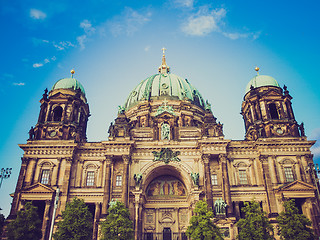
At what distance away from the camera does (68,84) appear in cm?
4378

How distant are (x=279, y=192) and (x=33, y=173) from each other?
30.4 m

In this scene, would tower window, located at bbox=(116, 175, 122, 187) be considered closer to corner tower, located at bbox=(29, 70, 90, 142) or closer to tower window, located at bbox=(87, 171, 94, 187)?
tower window, located at bbox=(87, 171, 94, 187)

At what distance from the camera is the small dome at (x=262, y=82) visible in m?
43.5

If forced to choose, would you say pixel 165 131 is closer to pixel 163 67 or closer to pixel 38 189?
pixel 38 189

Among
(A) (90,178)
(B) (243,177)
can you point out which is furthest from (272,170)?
(A) (90,178)

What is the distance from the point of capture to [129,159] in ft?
120

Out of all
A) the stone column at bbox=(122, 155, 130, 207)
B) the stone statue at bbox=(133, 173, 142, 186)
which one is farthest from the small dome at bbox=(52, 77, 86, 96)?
the stone statue at bbox=(133, 173, 142, 186)

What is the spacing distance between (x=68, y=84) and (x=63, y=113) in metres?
5.45

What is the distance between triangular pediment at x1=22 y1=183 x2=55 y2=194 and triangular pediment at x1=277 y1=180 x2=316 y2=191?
27.7 metres

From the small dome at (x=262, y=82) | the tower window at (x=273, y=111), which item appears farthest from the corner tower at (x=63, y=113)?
the tower window at (x=273, y=111)

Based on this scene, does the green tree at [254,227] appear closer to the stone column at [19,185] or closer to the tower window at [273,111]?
the tower window at [273,111]

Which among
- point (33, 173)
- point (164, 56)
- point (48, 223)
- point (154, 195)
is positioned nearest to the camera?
point (48, 223)

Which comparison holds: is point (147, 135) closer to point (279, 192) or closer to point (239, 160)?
point (239, 160)

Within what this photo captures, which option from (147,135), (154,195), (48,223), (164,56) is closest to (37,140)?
(48,223)
